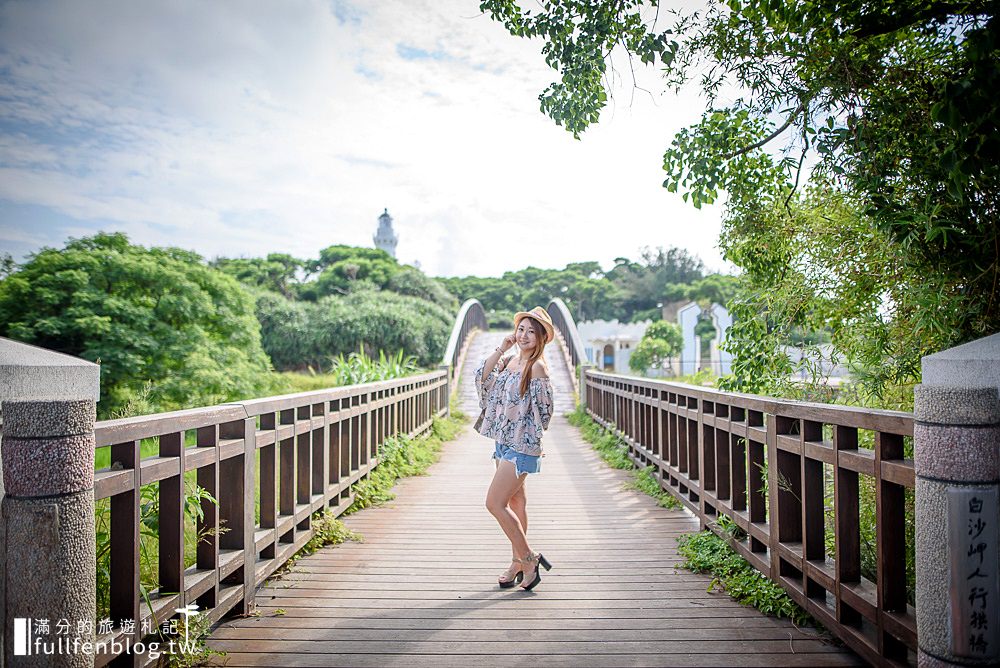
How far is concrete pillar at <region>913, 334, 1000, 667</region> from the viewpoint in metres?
1.73

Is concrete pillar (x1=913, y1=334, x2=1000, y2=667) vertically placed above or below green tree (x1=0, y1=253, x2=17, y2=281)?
below

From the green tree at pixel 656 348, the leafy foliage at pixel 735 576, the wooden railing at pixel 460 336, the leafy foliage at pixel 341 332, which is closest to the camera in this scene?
the leafy foliage at pixel 735 576

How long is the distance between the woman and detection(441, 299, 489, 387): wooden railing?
32.7 ft

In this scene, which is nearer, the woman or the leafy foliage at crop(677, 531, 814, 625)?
the leafy foliage at crop(677, 531, 814, 625)

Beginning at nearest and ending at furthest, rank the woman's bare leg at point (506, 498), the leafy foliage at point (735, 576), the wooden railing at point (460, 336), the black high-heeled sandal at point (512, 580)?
the leafy foliage at point (735, 576) → the woman's bare leg at point (506, 498) → the black high-heeled sandal at point (512, 580) → the wooden railing at point (460, 336)

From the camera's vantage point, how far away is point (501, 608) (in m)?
3.20

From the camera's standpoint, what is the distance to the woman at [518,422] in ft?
11.2

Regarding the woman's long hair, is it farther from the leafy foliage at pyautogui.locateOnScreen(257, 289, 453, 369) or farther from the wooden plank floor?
the leafy foliage at pyautogui.locateOnScreen(257, 289, 453, 369)

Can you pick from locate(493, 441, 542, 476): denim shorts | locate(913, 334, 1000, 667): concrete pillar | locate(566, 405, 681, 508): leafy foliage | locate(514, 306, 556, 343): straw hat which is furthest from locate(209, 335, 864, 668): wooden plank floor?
locate(514, 306, 556, 343): straw hat

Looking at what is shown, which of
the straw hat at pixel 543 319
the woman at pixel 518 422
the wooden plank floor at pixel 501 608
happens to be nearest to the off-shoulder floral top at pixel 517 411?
the woman at pixel 518 422

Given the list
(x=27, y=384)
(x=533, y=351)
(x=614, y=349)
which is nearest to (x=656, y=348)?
(x=614, y=349)

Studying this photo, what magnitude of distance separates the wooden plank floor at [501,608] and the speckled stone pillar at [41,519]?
0.95 meters

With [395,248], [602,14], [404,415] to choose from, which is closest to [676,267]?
[395,248]

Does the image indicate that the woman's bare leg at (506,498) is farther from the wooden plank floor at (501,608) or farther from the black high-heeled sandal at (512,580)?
the wooden plank floor at (501,608)
